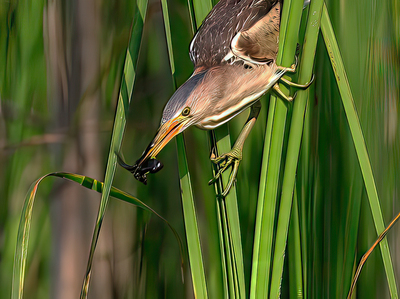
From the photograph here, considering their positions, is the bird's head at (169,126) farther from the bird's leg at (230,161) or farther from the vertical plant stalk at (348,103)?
the vertical plant stalk at (348,103)

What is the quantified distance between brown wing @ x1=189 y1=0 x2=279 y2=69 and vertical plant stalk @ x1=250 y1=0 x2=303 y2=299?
0.13 ft

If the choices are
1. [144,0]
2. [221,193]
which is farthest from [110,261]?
[144,0]

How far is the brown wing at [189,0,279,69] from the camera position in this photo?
32 cm

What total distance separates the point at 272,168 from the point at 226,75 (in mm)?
104

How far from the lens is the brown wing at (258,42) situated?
31 cm

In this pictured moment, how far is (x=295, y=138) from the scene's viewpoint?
294 millimetres

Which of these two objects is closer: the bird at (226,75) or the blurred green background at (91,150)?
the bird at (226,75)

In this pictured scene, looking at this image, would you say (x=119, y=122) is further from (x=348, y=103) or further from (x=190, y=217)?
(x=348, y=103)

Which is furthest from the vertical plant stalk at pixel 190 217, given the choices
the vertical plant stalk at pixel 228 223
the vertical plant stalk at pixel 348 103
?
the vertical plant stalk at pixel 348 103

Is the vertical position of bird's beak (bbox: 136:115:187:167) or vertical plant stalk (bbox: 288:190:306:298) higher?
bird's beak (bbox: 136:115:187:167)

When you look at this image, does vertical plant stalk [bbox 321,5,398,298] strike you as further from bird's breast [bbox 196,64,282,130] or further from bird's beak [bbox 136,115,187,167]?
bird's beak [bbox 136,115,187,167]


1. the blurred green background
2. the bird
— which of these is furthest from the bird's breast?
the blurred green background

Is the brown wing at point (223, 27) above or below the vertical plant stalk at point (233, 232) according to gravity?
above

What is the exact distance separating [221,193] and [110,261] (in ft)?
0.79
